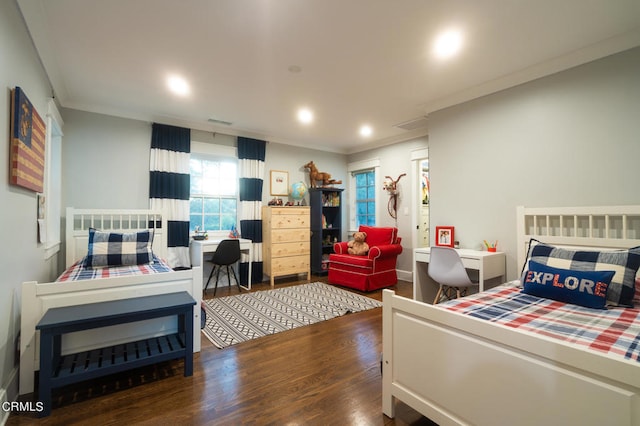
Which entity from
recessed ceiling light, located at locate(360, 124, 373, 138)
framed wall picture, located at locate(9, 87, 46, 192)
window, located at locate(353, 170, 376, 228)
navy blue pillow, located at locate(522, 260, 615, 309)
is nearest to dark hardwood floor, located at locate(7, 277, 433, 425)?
navy blue pillow, located at locate(522, 260, 615, 309)

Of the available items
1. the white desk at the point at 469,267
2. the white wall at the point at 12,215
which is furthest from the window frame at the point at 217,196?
the white desk at the point at 469,267

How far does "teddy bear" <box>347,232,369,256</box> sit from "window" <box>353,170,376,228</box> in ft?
3.10

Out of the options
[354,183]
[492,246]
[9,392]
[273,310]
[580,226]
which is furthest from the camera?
[354,183]

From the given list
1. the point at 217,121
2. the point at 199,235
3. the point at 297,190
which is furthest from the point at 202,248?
the point at 297,190

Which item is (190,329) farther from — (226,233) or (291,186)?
(291,186)

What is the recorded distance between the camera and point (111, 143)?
3.77 meters

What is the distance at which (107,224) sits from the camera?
12.1 feet

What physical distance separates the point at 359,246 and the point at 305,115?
211 cm

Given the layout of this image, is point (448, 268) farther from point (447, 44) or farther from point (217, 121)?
point (217, 121)

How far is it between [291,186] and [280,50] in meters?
3.02

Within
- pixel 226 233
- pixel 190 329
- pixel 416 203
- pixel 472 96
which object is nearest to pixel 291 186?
pixel 226 233

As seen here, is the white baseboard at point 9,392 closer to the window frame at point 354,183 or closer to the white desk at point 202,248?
the white desk at point 202,248

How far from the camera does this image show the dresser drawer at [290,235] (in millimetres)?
4613

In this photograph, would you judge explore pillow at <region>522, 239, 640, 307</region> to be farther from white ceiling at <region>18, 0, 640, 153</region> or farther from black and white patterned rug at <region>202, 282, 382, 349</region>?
black and white patterned rug at <region>202, 282, 382, 349</region>
